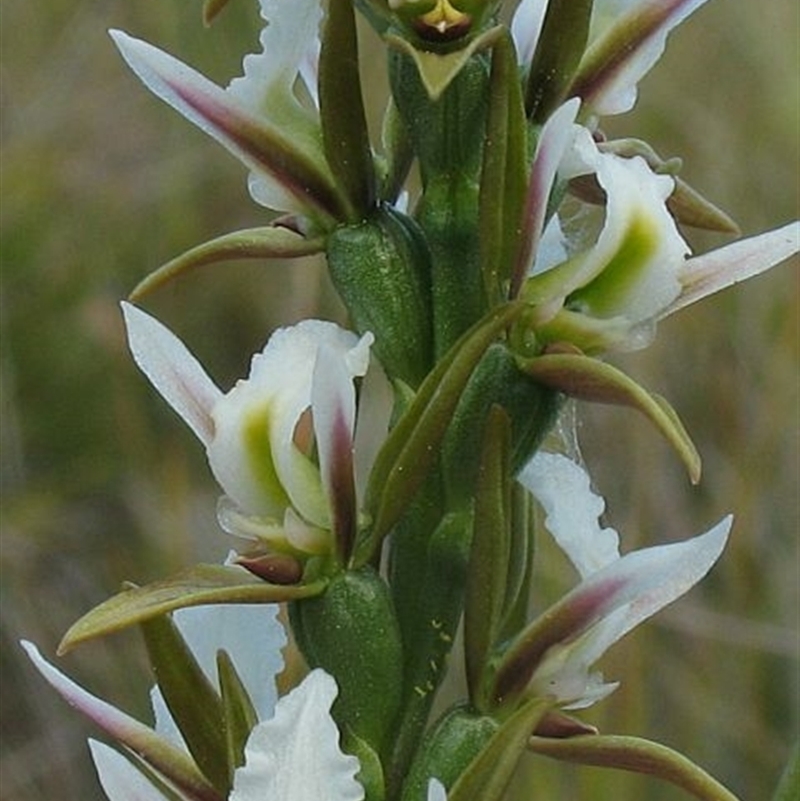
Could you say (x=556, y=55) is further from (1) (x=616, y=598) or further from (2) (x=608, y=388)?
(1) (x=616, y=598)

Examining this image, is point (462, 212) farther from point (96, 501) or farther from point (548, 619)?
point (96, 501)

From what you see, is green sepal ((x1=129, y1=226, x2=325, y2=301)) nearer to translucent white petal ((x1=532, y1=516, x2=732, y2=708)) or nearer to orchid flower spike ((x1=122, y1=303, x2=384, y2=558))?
orchid flower spike ((x1=122, y1=303, x2=384, y2=558))

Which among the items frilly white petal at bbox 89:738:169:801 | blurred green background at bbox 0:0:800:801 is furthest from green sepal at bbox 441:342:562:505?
blurred green background at bbox 0:0:800:801

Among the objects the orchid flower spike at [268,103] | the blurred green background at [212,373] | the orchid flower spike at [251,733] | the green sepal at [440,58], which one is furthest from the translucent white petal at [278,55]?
the blurred green background at [212,373]

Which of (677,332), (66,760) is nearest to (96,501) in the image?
(66,760)

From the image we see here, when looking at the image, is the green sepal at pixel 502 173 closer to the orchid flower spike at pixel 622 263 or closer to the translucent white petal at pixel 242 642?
the orchid flower spike at pixel 622 263

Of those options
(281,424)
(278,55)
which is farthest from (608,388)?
(278,55)
